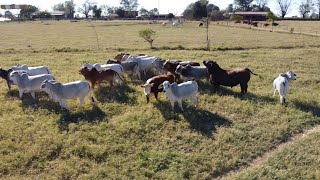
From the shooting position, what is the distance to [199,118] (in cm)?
966

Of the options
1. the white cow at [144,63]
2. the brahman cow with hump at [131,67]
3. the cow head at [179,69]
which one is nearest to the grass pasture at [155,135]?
the cow head at [179,69]

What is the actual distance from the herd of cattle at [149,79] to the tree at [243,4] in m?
112

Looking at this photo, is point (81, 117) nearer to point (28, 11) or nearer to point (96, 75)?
point (96, 75)

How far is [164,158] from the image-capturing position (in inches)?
299

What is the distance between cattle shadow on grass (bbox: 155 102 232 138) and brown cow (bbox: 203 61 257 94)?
1898mm

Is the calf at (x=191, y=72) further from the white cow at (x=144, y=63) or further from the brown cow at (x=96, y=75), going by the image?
the brown cow at (x=96, y=75)

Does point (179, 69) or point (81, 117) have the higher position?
point (179, 69)

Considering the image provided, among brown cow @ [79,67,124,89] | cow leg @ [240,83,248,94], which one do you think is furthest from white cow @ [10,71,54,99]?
cow leg @ [240,83,248,94]

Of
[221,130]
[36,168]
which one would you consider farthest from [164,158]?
[36,168]

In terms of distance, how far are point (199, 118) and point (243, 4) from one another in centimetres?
11813

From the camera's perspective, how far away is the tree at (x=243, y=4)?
120 metres

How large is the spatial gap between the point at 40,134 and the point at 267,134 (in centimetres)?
534

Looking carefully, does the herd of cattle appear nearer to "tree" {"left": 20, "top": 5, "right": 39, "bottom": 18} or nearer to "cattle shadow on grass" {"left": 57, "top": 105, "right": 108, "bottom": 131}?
"cattle shadow on grass" {"left": 57, "top": 105, "right": 108, "bottom": 131}

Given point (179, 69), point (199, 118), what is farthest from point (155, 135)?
point (179, 69)
